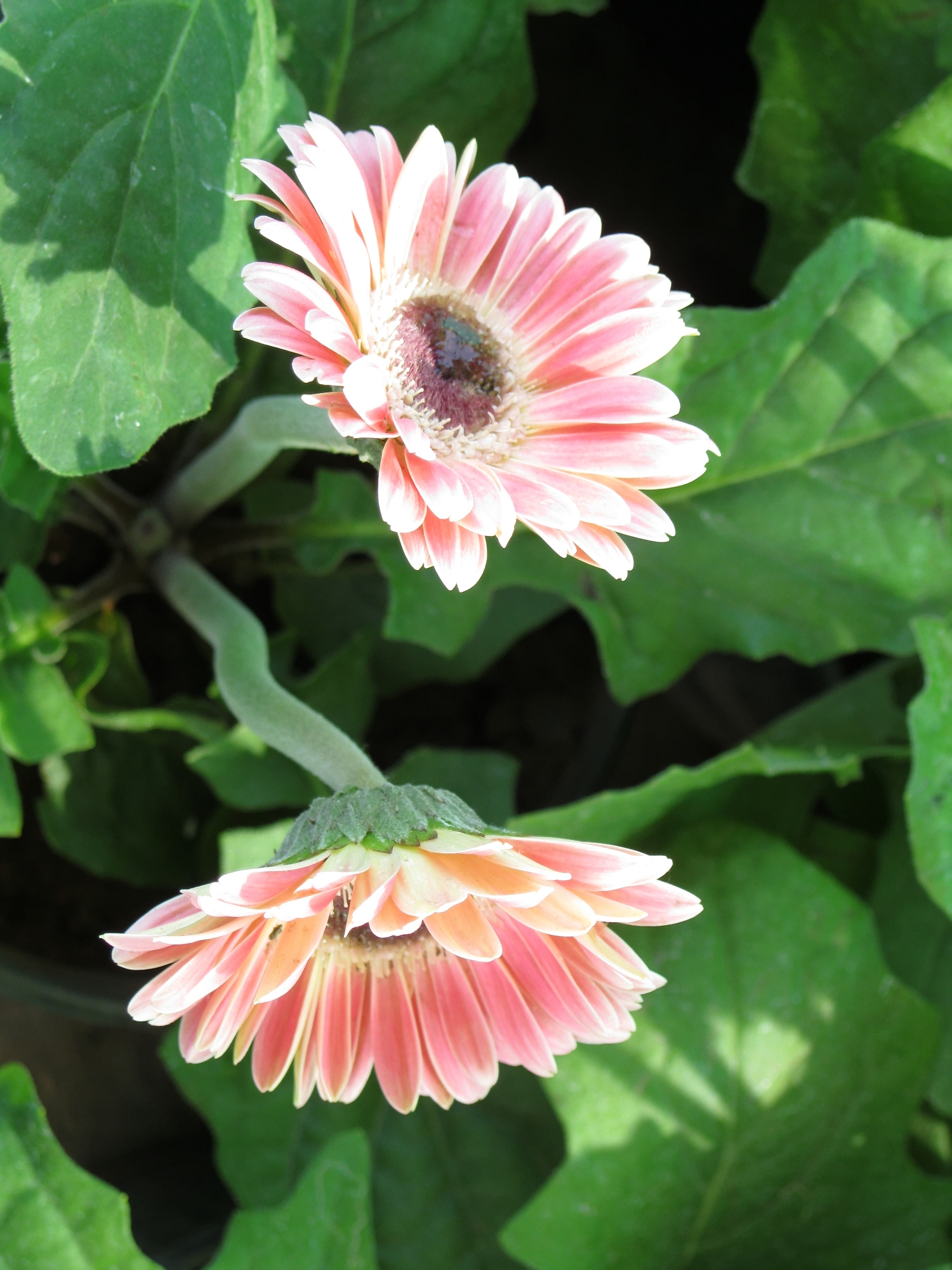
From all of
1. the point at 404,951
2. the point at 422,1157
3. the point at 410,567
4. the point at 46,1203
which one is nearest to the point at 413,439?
the point at 404,951

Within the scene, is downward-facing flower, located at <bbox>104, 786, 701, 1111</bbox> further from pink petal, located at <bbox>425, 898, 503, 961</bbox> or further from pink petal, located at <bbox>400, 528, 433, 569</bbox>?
pink petal, located at <bbox>400, 528, 433, 569</bbox>

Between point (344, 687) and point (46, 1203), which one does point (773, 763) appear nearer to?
point (344, 687)

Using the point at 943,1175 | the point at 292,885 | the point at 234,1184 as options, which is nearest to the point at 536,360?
the point at 292,885

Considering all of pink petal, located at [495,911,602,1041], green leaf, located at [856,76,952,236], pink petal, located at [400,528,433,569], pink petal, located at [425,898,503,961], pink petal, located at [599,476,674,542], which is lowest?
pink petal, located at [495,911,602,1041]

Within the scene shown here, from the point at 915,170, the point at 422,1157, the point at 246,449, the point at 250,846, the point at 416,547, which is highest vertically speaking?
the point at 915,170

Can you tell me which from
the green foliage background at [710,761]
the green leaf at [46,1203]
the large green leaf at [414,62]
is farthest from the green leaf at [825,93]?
the green leaf at [46,1203]

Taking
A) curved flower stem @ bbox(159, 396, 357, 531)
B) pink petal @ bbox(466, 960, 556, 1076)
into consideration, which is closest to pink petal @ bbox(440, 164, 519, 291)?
curved flower stem @ bbox(159, 396, 357, 531)

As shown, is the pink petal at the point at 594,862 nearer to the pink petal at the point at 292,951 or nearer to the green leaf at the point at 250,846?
the pink petal at the point at 292,951
